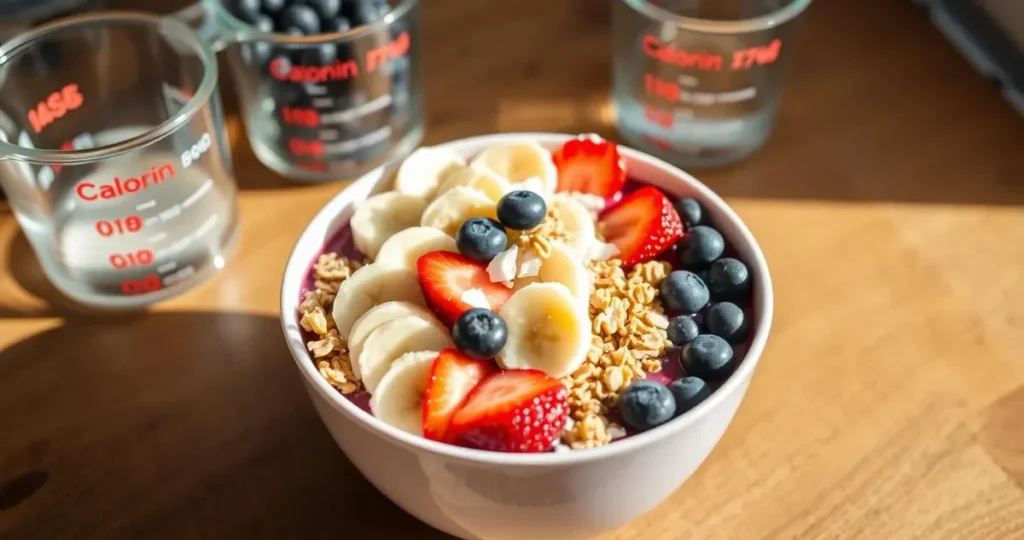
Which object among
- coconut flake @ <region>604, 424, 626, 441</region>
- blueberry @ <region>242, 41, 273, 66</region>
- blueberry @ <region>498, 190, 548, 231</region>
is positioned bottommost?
coconut flake @ <region>604, 424, 626, 441</region>

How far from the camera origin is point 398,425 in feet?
1.77

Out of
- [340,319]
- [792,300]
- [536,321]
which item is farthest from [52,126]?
[792,300]

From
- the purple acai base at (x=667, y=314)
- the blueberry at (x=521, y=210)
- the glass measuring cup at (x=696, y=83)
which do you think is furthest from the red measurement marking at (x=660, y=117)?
the blueberry at (x=521, y=210)

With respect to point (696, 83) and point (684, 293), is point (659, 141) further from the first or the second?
point (684, 293)

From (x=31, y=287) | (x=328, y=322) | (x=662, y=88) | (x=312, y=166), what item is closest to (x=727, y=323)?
(x=328, y=322)

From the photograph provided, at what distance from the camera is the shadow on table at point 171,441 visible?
25.3 inches

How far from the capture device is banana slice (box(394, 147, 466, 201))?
0.68 m

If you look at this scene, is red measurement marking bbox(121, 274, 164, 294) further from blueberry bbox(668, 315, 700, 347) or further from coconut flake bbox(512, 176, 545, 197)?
blueberry bbox(668, 315, 700, 347)

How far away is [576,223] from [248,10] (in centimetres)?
38

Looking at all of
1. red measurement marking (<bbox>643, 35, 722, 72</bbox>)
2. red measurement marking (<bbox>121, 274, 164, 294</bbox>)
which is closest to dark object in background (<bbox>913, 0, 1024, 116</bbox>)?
red measurement marking (<bbox>643, 35, 722, 72</bbox>)

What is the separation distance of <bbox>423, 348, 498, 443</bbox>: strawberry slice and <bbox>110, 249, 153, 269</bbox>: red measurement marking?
332 mm

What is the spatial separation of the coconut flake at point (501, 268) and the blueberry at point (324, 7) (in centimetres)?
35

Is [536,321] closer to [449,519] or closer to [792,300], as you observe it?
[449,519]

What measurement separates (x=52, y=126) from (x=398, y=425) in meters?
0.48
